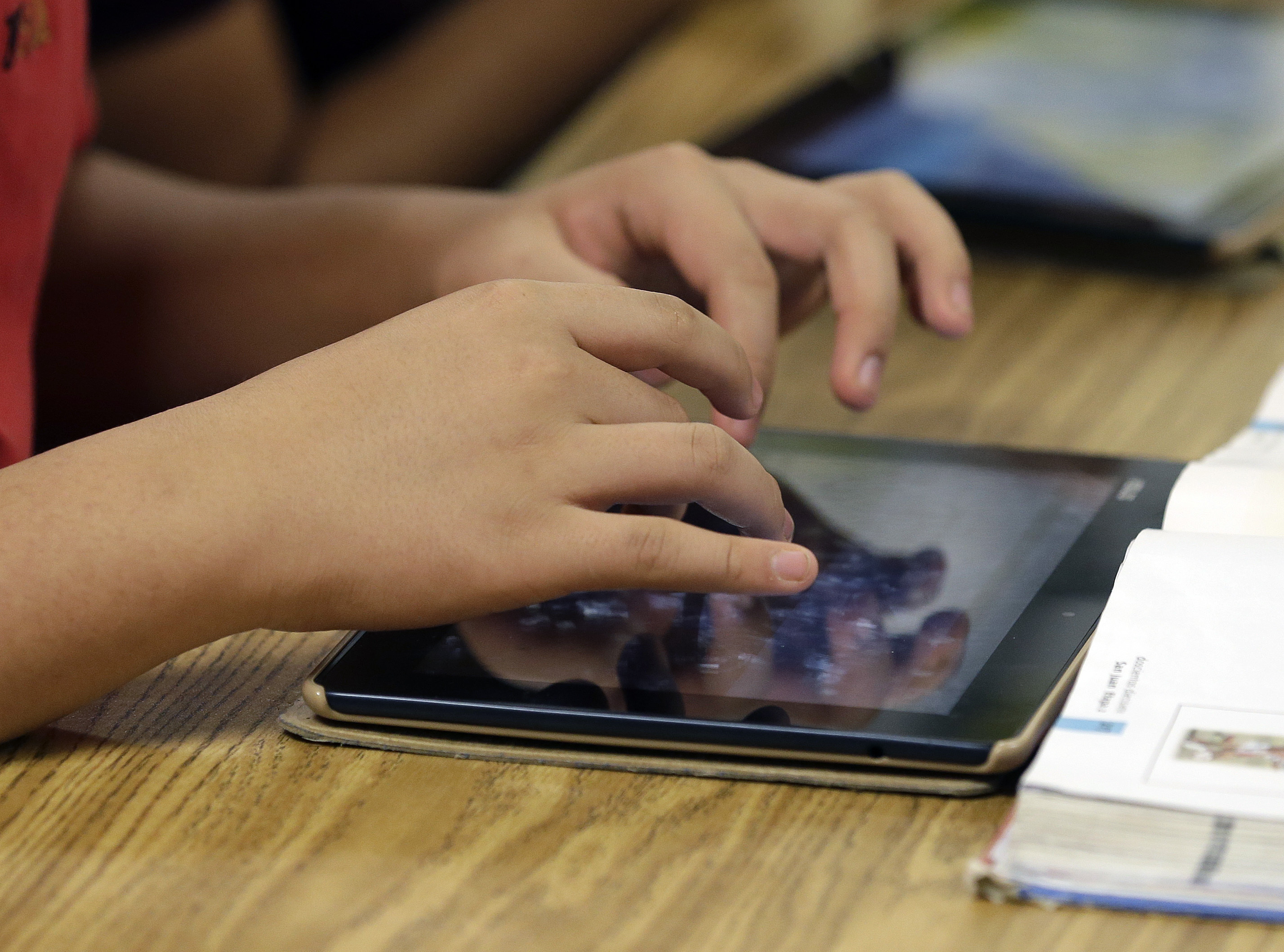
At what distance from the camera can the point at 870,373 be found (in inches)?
28.7

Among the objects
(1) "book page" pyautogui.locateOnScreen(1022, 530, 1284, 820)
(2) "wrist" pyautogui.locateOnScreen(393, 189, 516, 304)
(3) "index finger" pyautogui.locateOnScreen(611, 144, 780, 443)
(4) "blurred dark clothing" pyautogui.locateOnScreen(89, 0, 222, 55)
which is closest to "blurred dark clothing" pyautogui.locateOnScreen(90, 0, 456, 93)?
(4) "blurred dark clothing" pyautogui.locateOnScreen(89, 0, 222, 55)

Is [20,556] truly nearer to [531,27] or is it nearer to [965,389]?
[965,389]

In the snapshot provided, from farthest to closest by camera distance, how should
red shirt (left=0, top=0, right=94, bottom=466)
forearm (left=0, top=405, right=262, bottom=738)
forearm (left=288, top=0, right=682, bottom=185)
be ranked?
1. forearm (left=288, top=0, right=682, bottom=185)
2. red shirt (left=0, top=0, right=94, bottom=466)
3. forearm (left=0, top=405, right=262, bottom=738)

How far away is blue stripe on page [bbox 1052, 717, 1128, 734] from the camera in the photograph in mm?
460

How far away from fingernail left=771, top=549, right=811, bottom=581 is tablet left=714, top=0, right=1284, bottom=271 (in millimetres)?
545

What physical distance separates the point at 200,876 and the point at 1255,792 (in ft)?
0.99

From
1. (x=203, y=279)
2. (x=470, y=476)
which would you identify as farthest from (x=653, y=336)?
(x=203, y=279)

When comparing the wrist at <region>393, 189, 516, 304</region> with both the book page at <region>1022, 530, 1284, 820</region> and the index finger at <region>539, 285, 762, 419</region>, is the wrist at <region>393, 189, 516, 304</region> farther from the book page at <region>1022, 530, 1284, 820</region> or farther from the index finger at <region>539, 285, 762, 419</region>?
the book page at <region>1022, 530, 1284, 820</region>

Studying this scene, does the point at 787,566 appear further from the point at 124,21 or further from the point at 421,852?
the point at 124,21

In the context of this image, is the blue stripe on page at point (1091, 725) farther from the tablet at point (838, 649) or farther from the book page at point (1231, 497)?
the book page at point (1231, 497)

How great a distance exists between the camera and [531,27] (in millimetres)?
1428

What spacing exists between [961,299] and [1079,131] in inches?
15.3

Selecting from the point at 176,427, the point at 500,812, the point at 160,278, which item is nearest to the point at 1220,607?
the point at 500,812

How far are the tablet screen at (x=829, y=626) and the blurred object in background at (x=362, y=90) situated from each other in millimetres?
825
